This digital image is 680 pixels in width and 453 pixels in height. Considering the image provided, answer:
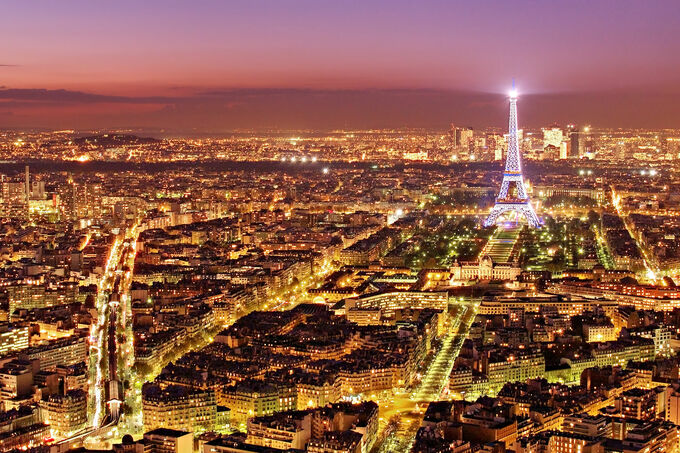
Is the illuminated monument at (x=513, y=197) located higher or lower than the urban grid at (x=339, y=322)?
higher

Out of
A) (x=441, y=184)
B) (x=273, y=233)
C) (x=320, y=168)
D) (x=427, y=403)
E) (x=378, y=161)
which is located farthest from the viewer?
(x=378, y=161)

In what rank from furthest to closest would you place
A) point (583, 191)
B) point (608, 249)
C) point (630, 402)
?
1. point (583, 191)
2. point (608, 249)
3. point (630, 402)

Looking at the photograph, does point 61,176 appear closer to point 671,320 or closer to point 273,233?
point 273,233

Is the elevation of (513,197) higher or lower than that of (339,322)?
higher

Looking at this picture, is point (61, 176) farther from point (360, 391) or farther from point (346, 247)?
point (360, 391)

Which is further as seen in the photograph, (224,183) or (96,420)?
(224,183)

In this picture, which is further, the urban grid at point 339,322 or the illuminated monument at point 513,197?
the illuminated monument at point 513,197

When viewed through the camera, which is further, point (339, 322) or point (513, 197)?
point (513, 197)

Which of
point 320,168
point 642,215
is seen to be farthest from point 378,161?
point 642,215

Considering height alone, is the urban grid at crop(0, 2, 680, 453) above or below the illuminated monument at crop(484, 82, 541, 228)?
below

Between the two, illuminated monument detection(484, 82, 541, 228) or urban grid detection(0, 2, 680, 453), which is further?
illuminated monument detection(484, 82, 541, 228)

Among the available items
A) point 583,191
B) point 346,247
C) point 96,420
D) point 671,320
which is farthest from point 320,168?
point 96,420
